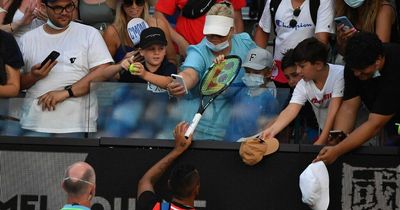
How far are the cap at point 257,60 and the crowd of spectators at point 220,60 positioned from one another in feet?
0.04

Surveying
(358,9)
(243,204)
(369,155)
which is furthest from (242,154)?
(358,9)

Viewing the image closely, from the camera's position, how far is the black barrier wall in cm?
922

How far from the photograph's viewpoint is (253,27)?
12.0 m

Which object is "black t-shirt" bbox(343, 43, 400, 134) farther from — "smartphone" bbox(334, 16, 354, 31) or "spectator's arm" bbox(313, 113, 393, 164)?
"smartphone" bbox(334, 16, 354, 31)

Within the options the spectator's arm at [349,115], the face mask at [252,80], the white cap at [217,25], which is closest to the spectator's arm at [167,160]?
the face mask at [252,80]

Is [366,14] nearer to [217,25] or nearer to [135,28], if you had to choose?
[217,25]

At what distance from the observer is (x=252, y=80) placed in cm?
970

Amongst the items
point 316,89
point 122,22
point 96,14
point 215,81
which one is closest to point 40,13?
point 96,14

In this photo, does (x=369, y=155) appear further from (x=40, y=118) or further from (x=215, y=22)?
(x=40, y=118)

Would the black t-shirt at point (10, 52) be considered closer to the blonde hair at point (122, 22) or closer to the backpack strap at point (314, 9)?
the blonde hair at point (122, 22)

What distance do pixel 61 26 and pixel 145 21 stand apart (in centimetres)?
86

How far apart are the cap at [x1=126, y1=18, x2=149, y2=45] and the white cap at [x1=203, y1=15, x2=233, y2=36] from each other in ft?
2.39

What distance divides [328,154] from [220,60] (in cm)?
130

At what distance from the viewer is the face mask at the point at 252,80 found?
9.67 m
